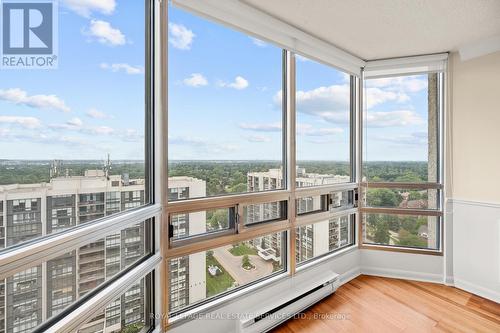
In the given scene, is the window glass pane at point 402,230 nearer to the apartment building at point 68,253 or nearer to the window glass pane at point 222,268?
the window glass pane at point 222,268

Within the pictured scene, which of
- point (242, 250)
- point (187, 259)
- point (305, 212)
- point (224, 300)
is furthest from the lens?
point (305, 212)

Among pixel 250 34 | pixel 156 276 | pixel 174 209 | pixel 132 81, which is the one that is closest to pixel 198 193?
pixel 174 209

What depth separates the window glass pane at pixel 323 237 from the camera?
2.71 metres

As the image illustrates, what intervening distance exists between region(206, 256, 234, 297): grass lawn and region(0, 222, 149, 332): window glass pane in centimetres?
60

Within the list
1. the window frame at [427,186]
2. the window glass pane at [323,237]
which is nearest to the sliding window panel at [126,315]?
the window glass pane at [323,237]

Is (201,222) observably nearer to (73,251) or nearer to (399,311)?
(73,251)

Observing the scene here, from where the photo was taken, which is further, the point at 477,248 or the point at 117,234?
the point at 477,248

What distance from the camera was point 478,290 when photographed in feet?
9.09

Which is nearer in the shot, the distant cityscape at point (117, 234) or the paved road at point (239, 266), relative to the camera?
the distant cityscape at point (117, 234)

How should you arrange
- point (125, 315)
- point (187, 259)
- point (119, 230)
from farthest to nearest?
1. point (187, 259)
2. point (125, 315)
3. point (119, 230)

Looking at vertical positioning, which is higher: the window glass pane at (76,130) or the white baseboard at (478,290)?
the window glass pane at (76,130)

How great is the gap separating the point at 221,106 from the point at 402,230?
8.86 ft

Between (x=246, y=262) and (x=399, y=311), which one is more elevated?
(x=246, y=262)

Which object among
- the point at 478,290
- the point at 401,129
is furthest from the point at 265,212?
the point at 478,290
